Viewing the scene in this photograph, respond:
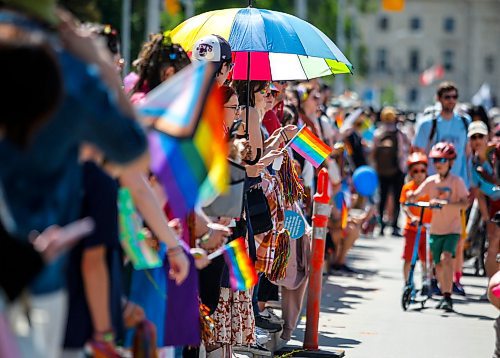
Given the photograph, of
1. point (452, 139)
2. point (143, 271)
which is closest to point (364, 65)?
point (452, 139)

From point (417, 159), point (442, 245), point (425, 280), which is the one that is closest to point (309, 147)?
point (442, 245)

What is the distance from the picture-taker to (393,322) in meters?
12.1

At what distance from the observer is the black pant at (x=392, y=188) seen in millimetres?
23156

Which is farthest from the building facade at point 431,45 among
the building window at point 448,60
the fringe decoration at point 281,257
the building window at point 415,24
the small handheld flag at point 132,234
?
the small handheld flag at point 132,234

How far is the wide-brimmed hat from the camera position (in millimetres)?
4242

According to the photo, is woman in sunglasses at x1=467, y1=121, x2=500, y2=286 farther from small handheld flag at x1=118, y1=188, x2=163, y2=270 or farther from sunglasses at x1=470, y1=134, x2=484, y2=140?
small handheld flag at x1=118, y1=188, x2=163, y2=270

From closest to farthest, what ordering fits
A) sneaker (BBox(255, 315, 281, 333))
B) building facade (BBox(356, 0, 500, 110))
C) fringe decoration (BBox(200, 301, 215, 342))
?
fringe decoration (BBox(200, 301, 215, 342)), sneaker (BBox(255, 315, 281, 333)), building facade (BBox(356, 0, 500, 110))

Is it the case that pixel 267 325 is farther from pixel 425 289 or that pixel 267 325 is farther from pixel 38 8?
pixel 38 8

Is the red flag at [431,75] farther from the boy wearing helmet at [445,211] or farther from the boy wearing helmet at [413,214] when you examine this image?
the boy wearing helmet at [445,211]

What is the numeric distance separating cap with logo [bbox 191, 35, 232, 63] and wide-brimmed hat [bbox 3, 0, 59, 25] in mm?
3945

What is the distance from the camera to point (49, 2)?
4273mm

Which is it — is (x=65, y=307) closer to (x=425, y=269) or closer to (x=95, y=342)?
(x=95, y=342)

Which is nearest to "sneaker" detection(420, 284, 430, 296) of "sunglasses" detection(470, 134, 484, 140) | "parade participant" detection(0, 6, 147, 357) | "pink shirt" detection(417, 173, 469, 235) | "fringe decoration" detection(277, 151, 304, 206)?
"pink shirt" detection(417, 173, 469, 235)

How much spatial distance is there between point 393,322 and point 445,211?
139 cm
